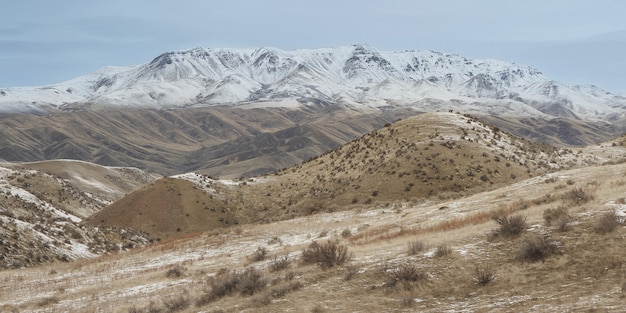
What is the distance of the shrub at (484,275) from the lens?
1357 centimetres

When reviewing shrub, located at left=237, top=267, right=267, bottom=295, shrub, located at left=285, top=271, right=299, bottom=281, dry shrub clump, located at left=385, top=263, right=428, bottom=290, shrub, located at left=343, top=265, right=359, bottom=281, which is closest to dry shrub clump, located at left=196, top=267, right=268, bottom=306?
shrub, located at left=237, top=267, right=267, bottom=295

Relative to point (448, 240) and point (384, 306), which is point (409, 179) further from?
point (384, 306)

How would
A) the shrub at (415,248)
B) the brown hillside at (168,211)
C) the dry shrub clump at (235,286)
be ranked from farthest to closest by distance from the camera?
the brown hillside at (168,211) → the shrub at (415,248) → the dry shrub clump at (235,286)

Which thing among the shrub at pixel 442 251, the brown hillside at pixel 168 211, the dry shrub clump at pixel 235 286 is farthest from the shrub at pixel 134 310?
the brown hillside at pixel 168 211

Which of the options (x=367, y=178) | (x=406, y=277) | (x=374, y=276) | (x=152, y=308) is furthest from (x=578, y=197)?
(x=367, y=178)

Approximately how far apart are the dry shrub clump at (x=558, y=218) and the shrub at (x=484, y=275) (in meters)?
3.31

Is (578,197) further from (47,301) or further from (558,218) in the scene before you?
(47,301)

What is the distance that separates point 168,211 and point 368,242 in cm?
4581

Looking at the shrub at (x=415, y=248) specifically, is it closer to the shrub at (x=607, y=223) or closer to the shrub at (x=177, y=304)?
the shrub at (x=607, y=223)

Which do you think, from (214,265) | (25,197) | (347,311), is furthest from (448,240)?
(25,197)

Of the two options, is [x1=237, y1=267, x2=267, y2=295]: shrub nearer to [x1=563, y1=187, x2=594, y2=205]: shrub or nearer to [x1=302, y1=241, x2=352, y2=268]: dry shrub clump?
[x1=302, y1=241, x2=352, y2=268]: dry shrub clump

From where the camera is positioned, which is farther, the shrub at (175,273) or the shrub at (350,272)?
the shrub at (175,273)

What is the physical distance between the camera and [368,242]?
74.2 feet

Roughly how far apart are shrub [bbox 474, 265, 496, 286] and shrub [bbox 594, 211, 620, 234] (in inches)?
Answer: 144
